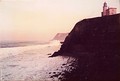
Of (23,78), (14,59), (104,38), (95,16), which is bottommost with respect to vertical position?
(23,78)

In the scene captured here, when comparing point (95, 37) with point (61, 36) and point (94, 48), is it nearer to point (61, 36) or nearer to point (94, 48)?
point (94, 48)

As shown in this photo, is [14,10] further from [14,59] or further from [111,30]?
[111,30]

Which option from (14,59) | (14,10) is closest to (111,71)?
(14,59)

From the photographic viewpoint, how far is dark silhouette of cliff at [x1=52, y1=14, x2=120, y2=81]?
8.73ft

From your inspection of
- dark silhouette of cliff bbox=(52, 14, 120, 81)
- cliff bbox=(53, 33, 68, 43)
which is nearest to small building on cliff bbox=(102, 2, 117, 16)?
dark silhouette of cliff bbox=(52, 14, 120, 81)

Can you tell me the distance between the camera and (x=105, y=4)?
2.79 metres

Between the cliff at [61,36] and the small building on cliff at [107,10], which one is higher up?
the small building on cliff at [107,10]

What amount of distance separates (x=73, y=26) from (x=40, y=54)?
48cm

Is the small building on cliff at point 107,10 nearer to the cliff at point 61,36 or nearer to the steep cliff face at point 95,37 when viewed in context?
the steep cliff face at point 95,37

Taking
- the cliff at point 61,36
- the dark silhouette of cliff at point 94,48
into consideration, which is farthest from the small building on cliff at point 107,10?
the cliff at point 61,36

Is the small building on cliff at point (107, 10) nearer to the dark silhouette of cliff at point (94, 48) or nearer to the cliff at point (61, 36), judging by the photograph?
the dark silhouette of cliff at point (94, 48)

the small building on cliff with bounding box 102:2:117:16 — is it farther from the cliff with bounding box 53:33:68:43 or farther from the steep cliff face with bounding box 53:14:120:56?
the cliff with bounding box 53:33:68:43

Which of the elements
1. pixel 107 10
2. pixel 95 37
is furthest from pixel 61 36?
pixel 107 10

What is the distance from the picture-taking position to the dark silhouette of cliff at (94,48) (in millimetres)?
2662
